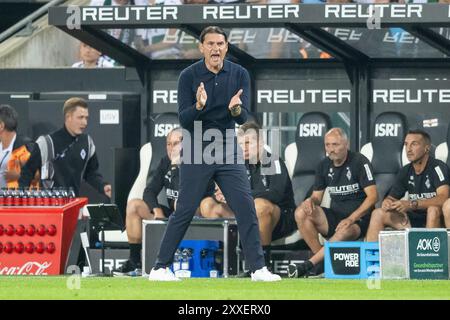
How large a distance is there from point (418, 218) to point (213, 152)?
14.7 feet

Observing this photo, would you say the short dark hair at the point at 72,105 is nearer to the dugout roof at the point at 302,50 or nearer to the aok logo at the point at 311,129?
the dugout roof at the point at 302,50

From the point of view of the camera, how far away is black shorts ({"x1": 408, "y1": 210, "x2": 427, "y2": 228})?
1720 cm

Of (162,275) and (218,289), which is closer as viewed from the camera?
(218,289)

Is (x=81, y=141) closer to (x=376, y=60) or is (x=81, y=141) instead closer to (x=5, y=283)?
(x=376, y=60)

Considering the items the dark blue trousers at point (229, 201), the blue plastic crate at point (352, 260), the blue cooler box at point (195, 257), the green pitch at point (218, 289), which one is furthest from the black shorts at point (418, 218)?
the dark blue trousers at point (229, 201)

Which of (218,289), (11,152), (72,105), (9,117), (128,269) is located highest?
(72,105)

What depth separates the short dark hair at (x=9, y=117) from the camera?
62.7ft

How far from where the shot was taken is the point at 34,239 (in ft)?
55.7

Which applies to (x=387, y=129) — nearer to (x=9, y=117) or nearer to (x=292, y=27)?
(x=292, y=27)

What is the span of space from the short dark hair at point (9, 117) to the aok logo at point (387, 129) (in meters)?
4.22

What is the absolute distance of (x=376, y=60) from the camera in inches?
747

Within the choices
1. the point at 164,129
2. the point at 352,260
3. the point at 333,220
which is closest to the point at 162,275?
the point at 352,260
